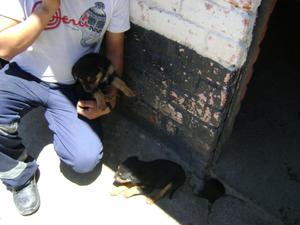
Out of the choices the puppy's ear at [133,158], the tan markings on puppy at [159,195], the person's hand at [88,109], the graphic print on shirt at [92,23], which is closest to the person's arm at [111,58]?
the person's hand at [88,109]

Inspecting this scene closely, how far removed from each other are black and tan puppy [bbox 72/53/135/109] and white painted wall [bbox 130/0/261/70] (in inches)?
14.7

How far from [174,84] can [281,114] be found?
1.25m

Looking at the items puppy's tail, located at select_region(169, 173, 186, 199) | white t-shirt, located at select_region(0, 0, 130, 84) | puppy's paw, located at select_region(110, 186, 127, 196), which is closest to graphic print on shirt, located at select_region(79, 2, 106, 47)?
white t-shirt, located at select_region(0, 0, 130, 84)

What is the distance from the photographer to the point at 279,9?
4465 millimetres

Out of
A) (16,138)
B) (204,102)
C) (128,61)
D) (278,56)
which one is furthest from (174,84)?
(278,56)

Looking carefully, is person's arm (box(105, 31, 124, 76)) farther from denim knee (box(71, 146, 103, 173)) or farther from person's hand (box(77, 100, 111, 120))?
denim knee (box(71, 146, 103, 173))

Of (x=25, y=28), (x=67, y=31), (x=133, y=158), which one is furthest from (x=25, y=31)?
(x=133, y=158)

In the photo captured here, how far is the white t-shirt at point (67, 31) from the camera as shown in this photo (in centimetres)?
220

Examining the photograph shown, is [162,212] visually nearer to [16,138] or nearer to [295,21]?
[16,138]

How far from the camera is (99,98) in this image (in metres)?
2.45

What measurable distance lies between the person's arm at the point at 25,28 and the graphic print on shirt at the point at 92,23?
274 millimetres

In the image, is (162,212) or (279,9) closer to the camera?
(162,212)

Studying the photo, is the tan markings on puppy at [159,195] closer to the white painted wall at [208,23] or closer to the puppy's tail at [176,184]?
the puppy's tail at [176,184]

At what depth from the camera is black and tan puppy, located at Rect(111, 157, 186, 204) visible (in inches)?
101
